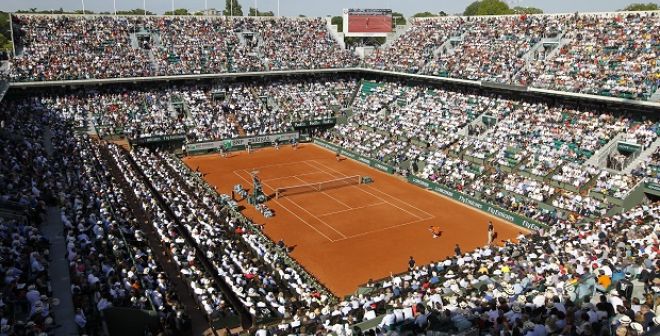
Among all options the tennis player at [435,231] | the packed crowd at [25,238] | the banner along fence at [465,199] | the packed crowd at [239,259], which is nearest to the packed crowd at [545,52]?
the banner along fence at [465,199]

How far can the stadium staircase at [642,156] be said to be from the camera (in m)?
31.6

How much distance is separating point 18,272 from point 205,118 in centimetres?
3467

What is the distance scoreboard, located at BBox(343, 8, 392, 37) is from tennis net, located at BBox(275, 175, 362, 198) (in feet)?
88.1

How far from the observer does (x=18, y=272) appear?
15703 millimetres

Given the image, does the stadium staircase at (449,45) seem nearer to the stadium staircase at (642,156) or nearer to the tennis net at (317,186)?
the tennis net at (317,186)

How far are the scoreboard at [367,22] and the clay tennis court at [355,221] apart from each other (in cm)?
2301

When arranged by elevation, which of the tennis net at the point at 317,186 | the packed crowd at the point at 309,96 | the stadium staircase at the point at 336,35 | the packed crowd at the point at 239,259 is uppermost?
the stadium staircase at the point at 336,35

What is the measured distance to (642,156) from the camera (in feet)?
105

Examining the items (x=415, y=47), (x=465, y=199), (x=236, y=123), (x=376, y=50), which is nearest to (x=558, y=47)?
(x=415, y=47)

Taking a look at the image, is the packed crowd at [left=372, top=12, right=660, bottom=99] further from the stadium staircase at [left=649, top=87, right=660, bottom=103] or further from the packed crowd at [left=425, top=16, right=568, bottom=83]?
the stadium staircase at [left=649, top=87, right=660, bottom=103]

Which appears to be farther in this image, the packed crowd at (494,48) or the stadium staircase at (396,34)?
the stadium staircase at (396,34)

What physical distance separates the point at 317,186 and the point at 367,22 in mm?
29866

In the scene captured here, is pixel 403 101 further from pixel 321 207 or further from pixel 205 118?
pixel 321 207

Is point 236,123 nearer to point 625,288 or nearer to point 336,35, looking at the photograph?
point 336,35
